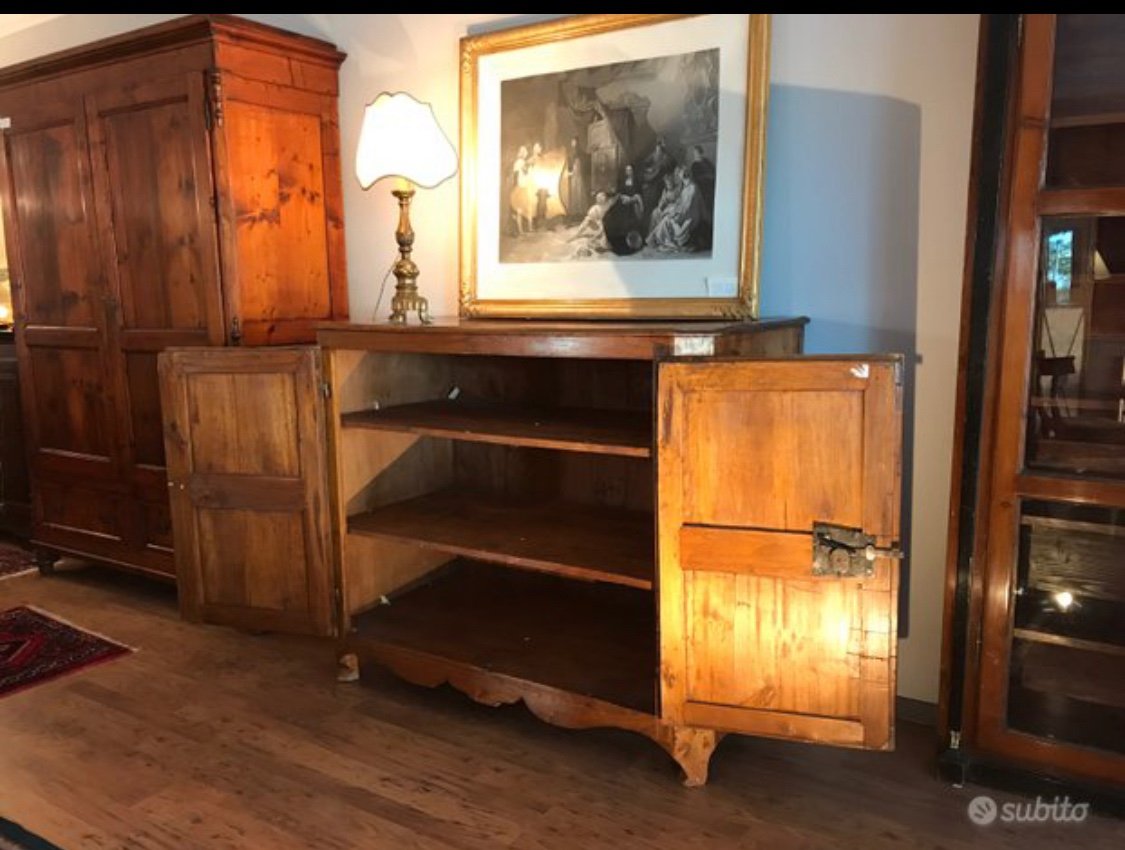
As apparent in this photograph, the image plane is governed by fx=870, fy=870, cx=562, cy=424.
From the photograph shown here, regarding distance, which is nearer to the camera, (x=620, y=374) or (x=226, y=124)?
(x=620, y=374)

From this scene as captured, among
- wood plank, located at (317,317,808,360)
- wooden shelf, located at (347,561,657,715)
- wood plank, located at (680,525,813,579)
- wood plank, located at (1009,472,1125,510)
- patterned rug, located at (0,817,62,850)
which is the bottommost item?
patterned rug, located at (0,817,62,850)

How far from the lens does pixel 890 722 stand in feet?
5.94

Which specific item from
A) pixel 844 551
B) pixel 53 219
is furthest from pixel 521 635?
pixel 53 219

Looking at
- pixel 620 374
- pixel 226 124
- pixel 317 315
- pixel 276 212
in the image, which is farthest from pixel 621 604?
pixel 226 124

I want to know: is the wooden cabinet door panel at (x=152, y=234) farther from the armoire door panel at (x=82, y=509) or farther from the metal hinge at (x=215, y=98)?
the armoire door panel at (x=82, y=509)

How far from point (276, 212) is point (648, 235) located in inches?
51.7

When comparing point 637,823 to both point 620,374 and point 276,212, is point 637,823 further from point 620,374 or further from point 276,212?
point 276,212

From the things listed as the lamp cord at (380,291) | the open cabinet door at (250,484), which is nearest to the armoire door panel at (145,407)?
the open cabinet door at (250,484)

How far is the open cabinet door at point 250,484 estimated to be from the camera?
2.56 metres

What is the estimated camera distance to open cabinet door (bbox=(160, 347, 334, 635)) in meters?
2.56

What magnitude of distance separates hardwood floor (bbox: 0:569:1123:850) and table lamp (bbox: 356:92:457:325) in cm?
115

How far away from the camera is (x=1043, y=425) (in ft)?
6.20

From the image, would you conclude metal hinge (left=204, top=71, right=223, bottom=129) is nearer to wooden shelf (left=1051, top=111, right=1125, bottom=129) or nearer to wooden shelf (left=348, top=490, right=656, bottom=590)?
wooden shelf (left=348, top=490, right=656, bottom=590)

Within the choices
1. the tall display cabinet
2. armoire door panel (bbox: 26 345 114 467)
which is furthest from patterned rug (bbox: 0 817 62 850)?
the tall display cabinet
